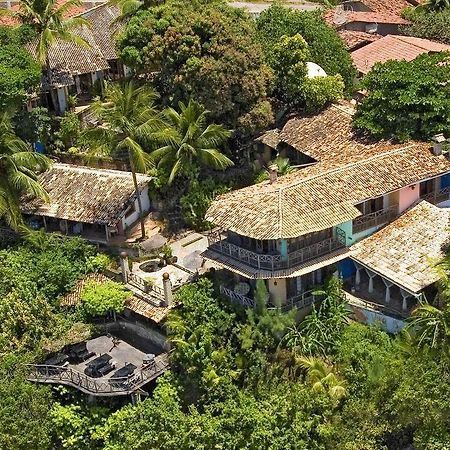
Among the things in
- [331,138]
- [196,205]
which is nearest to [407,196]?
[331,138]

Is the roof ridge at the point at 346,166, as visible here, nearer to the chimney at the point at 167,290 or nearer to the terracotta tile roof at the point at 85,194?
the chimney at the point at 167,290

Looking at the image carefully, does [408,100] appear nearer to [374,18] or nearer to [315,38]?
[315,38]

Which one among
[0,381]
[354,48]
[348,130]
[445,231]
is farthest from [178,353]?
[354,48]

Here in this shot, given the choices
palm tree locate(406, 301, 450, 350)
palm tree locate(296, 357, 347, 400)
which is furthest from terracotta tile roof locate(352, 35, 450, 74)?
palm tree locate(296, 357, 347, 400)

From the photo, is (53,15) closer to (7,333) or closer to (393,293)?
(7,333)

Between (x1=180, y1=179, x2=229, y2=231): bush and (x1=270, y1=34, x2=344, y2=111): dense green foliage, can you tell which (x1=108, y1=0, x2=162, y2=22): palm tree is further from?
(x1=180, y1=179, x2=229, y2=231): bush

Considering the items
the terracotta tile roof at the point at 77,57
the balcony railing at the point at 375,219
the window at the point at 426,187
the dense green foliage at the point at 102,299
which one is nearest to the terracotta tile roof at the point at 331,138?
the window at the point at 426,187
